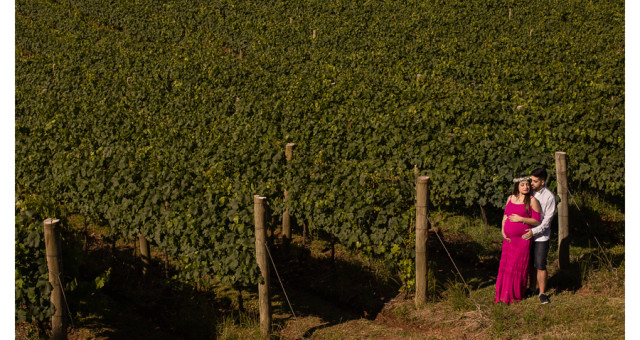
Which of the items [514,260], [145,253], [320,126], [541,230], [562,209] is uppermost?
[320,126]

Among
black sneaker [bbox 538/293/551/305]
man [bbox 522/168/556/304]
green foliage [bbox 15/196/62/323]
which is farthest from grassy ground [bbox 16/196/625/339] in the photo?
green foliage [bbox 15/196/62/323]

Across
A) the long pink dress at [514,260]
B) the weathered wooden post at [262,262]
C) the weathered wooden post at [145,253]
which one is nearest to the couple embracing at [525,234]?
the long pink dress at [514,260]

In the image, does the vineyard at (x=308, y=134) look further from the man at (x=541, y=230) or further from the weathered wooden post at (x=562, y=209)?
the man at (x=541, y=230)

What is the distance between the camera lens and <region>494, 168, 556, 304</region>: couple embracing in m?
6.12

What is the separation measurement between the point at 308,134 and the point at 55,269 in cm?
539

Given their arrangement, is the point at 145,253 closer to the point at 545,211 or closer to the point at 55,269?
the point at 55,269

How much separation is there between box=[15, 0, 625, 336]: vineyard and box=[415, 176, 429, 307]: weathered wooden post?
0.19 m

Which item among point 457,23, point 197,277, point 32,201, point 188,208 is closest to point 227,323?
point 197,277

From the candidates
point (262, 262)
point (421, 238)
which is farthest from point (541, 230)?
point (262, 262)

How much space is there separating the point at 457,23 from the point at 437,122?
511 inches

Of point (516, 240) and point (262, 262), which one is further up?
point (516, 240)

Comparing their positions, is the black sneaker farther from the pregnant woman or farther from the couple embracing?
the pregnant woman

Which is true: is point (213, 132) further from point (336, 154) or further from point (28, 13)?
point (28, 13)

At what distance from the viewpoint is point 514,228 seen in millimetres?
6211
